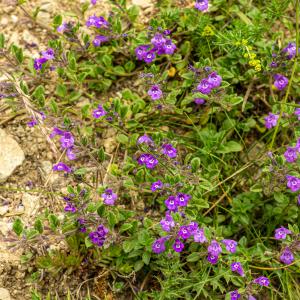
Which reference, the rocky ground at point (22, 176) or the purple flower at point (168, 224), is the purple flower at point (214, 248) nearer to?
the purple flower at point (168, 224)

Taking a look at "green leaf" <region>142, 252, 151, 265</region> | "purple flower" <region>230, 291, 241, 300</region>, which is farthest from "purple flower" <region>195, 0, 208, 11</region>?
"purple flower" <region>230, 291, 241, 300</region>

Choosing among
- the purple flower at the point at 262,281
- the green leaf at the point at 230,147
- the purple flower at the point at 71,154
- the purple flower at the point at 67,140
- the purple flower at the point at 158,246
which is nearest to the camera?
the purple flower at the point at 262,281

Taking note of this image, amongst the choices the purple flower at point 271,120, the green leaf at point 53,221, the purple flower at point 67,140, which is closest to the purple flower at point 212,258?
the green leaf at point 53,221

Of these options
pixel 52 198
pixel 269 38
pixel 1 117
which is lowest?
pixel 52 198

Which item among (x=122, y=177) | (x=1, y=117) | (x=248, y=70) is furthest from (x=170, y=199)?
(x=1, y=117)

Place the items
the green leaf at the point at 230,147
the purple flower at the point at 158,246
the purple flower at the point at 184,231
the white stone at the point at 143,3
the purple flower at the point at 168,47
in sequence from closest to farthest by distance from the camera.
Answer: the purple flower at the point at 184,231 < the purple flower at the point at 158,246 < the green leaf at the point at 230,147 < the purple flower at the point at 168,47 < the white stone at the point at 143,3

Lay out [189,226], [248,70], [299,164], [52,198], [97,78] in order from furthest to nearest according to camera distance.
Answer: [97,78], [248,70], [52,198], [299,164], [189,226]

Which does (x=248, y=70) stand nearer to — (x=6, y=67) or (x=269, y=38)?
(x=269, y=38)

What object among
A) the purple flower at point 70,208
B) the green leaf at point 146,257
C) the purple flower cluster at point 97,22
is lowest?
the green leaf at point 146,257
